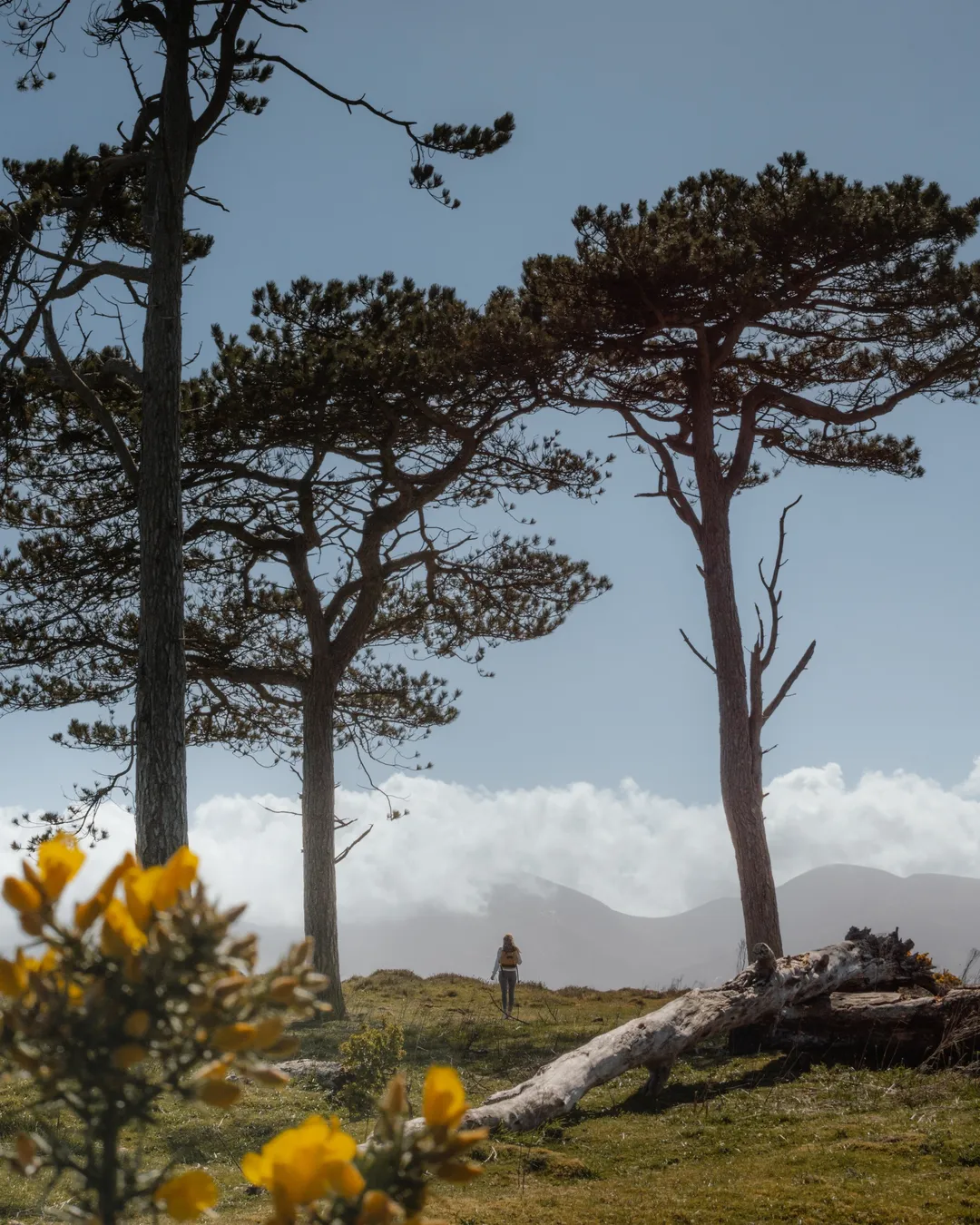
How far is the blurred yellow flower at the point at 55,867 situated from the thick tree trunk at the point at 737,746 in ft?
35.3

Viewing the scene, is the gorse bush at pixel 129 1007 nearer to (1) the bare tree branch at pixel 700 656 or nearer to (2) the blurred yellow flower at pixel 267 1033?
(2) the blurred yellow flower at pixel 267 1033

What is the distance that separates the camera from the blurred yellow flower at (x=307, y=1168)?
0.91 metres

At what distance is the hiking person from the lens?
44.4 feet

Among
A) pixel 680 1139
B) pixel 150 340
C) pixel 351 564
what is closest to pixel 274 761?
pixel 351 564

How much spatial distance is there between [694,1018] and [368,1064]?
2.55 metres

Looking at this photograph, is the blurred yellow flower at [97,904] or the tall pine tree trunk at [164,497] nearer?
the blurred yellow flower at [97,904]

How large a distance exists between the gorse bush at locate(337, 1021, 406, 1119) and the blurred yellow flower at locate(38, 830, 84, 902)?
→ 22.4 ft

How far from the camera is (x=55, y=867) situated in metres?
1.13

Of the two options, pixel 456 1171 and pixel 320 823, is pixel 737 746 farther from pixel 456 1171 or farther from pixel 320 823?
pixel 456 1171

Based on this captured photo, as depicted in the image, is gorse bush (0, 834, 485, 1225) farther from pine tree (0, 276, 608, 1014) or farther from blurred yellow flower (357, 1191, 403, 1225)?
pine tree (0, 276, 608, 1014)

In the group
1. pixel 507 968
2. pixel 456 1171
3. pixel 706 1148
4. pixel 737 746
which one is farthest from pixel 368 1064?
Answer: pixel 456 1171

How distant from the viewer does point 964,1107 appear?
6.36 m

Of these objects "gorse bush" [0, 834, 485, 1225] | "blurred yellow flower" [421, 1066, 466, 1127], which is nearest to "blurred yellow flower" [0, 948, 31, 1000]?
"gorse bush" [0, 834, 485, 1225]

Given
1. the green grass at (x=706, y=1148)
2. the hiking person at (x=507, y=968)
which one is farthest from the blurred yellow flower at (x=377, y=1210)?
the hiking person at (x=507, y=968)
